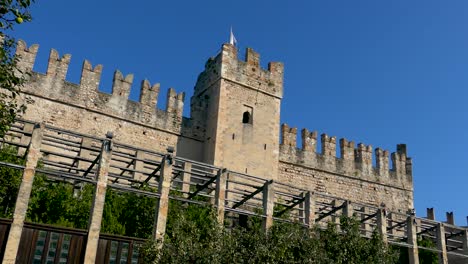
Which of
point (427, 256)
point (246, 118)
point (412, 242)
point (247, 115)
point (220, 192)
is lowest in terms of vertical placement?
point (427, 256)

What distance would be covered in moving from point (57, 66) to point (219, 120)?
6.20m

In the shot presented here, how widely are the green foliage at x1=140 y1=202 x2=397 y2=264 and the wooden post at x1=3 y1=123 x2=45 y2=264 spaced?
2815 mm

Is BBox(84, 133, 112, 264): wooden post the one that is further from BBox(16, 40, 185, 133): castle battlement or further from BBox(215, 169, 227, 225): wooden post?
BBox(16, 40, 185, 133): castle battlement

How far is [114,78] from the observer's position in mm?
20703

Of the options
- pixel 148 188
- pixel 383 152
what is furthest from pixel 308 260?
pixel 383 152

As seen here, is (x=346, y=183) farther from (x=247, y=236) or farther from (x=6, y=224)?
(x=6, y=224)

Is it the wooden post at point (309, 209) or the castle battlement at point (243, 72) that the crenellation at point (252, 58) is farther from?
the wooden post at point (309, 209)

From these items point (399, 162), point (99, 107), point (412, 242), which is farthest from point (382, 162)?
point (99, 107)

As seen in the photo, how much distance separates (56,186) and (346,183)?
1388cm

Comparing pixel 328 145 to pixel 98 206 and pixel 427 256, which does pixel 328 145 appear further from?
pixel 98 206

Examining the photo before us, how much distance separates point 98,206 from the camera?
45.1ft

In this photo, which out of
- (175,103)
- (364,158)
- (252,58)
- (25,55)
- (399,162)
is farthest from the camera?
(399,162)

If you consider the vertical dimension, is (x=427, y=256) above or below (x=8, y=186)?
below

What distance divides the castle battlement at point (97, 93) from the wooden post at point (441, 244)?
34.1 ft
